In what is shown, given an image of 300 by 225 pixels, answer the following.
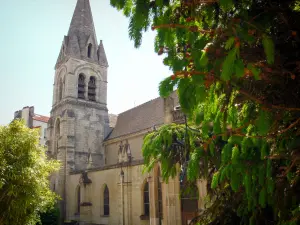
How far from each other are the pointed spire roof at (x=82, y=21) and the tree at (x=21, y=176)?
813 inches

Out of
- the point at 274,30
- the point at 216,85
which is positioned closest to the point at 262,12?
the point at 274,30

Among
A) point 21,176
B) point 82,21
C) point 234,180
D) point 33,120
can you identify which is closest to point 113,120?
point 82,21

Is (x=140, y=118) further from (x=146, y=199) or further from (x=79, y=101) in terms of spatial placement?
(x=146, y=199)

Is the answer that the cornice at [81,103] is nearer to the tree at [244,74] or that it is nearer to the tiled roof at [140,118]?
the tiled roof at [140,118]

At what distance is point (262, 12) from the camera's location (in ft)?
8.84

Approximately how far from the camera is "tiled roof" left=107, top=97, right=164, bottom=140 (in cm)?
2552

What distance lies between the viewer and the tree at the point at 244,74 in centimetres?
250

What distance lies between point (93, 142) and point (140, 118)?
5.82 metres

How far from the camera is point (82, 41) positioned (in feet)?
106

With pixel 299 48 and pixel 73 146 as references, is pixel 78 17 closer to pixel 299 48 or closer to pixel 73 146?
pixel 73 146

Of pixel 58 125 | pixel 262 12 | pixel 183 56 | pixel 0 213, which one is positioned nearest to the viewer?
pixel 262 12

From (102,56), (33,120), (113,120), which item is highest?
(102,56)

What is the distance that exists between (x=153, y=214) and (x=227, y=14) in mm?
13984

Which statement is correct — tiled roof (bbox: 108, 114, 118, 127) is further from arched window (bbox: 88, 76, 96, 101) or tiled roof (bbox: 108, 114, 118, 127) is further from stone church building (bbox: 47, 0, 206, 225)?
arched window (bbox: 88, 76, 96, 101)
